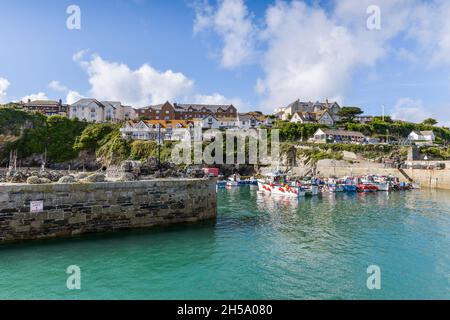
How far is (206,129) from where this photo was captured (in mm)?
89875

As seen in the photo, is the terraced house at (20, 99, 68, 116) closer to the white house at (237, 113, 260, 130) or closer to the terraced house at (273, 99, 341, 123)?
the white house at (237, 113, 260, 130)

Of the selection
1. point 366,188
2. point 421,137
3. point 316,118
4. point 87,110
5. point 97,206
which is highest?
point 87,110

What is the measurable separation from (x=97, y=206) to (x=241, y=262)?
917cm

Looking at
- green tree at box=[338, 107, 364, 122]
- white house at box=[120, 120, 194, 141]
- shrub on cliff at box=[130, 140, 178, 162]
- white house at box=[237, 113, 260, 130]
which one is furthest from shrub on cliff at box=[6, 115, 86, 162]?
green tree at box=[338, 107, 364, 122]

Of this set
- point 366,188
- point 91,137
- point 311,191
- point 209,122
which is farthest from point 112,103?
point 366,188

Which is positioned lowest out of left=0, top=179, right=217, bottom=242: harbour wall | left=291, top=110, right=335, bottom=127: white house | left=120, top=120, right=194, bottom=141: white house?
left=0, top=179, right=217, bottom=242: harbour wall

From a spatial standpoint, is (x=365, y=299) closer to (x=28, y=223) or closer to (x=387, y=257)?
(x=387, y=257)

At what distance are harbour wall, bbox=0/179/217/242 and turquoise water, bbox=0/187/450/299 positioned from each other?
2.87 feet

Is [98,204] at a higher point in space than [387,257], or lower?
higher

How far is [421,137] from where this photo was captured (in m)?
93.4

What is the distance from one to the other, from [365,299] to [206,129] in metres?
80.6

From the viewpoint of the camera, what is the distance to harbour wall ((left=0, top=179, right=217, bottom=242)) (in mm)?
16328

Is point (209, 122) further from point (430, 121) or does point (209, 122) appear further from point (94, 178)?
point (430, 121)
